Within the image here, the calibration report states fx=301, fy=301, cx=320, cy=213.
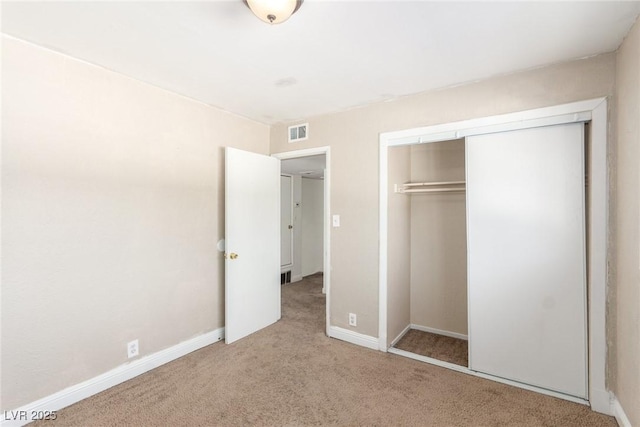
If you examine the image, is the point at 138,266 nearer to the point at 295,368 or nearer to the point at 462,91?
the point at 295,368

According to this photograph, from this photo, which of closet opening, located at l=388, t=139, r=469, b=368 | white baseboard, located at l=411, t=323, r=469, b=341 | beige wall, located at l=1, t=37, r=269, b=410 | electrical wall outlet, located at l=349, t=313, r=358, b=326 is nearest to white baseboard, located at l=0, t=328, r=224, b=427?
beige wall, located at l=1, t=37, r=269, b=410

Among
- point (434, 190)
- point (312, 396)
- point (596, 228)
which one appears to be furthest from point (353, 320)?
point (596, 228)

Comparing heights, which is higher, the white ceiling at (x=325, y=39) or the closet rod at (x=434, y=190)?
the white ceiling at (x=325, y=39)

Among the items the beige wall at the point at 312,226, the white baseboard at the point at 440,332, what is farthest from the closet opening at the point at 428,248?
the beige wall at the point at 312,226

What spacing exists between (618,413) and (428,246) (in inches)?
71.9

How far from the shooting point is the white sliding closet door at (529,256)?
2.10 meters

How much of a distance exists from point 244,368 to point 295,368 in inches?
16.8

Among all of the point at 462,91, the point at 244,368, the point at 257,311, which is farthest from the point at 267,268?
the point at 462,91

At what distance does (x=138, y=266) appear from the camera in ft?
7.89

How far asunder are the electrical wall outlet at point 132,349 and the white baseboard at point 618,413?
326 centimetres

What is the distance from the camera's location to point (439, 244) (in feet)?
10.7

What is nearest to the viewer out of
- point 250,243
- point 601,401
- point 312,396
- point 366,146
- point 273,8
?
point 273,8

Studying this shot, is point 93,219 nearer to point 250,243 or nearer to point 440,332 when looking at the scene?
point 250,243

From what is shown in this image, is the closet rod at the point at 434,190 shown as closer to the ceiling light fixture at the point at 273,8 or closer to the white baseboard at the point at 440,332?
the white baseboard at the point at 440,332
